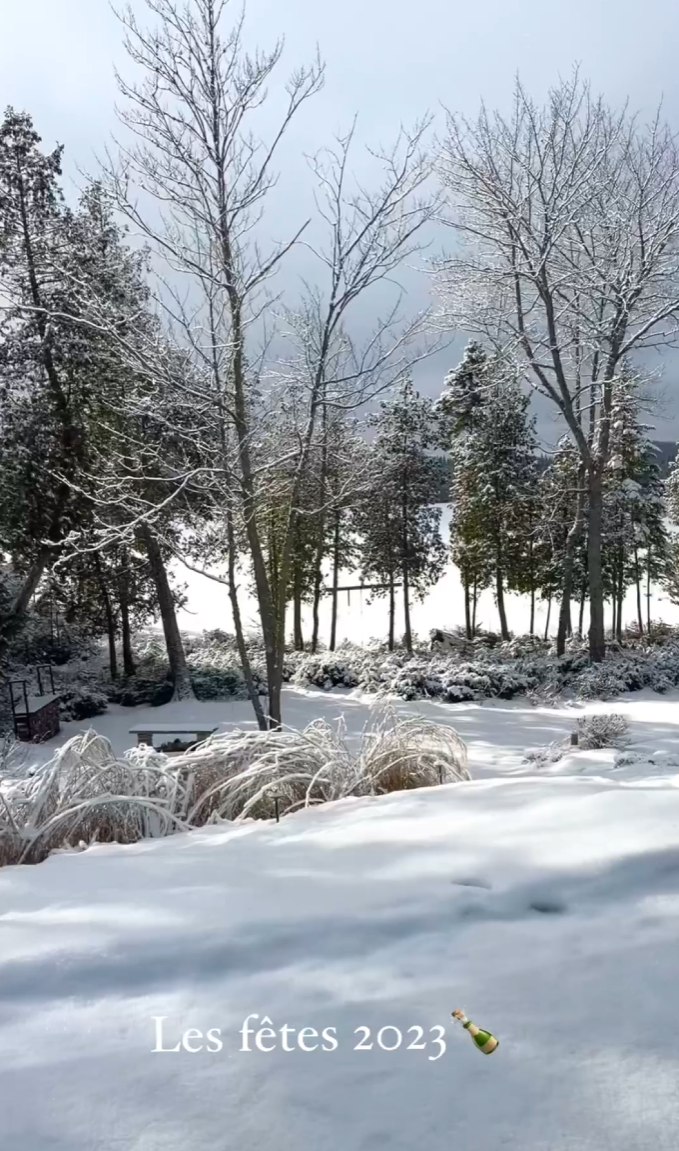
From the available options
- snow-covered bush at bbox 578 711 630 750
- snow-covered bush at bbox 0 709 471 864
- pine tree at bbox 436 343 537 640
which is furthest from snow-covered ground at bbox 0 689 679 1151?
pine tree at bbox 436 343 537 640

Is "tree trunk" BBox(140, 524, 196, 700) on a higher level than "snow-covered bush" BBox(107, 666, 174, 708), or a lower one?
higher

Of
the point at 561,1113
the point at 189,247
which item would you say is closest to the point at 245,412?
the point at 189,247

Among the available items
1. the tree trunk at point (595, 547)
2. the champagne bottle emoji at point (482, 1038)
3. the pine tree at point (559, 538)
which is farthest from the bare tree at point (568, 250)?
the champagne bottle emoji at point (482, 1038)

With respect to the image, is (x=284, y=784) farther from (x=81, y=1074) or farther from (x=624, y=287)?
(x=624, y=287)

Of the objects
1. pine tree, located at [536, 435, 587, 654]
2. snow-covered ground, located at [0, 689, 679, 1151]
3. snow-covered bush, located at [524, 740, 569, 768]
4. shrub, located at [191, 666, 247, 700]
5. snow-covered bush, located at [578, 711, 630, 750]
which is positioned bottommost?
shrub, located at [191, 666, 247, 700]

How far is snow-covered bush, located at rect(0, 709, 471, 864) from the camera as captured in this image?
3.60m

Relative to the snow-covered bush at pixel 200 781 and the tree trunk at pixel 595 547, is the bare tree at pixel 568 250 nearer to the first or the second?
the tree trunk at pixel 595 547

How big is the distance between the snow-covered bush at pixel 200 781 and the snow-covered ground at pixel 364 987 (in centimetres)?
97

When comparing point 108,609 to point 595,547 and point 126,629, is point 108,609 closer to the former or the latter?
point 126,629

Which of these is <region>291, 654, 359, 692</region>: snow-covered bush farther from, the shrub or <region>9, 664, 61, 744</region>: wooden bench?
<region>9, 664, 61, 744</region>: wooden bench

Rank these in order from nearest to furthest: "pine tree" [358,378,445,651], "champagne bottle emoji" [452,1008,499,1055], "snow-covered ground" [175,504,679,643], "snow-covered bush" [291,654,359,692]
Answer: "champagne bottle emoji" [452,1008,499,1055] → "snow-covered bush" [291,654,359,692] → "pine tree" [358,378,445,651] → "snow-covered ground" [175,504,679,643]

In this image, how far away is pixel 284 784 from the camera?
399cm

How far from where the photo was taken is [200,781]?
4.32m

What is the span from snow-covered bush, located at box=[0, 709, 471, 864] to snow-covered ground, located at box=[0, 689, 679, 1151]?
3.17 ft
